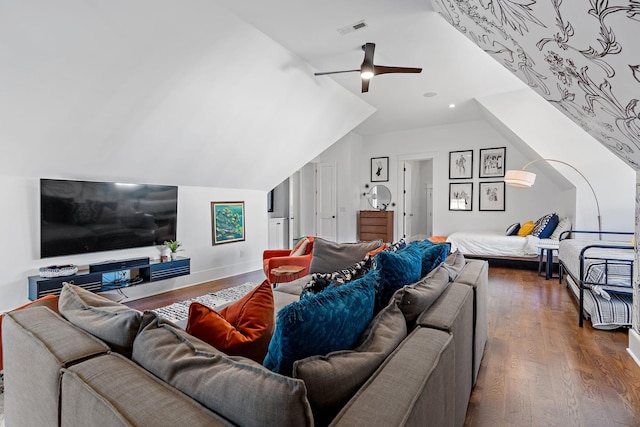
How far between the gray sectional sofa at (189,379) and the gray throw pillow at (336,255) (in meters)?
1.68

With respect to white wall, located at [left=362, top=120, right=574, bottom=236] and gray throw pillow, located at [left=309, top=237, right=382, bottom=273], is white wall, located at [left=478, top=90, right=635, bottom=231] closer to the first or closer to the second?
white wall, located at [left=362, top=120, right=574, bottom=236]

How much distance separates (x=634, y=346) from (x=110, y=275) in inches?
196

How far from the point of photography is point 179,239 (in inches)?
179

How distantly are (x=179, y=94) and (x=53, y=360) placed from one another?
287 cm

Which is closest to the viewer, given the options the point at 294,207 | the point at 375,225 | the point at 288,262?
the point at 288,262

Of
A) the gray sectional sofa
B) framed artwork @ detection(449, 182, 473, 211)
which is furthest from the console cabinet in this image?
the gray sectional sofa

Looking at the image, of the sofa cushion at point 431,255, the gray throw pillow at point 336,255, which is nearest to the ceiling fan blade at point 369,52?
the gray throw pillow at point 336,255

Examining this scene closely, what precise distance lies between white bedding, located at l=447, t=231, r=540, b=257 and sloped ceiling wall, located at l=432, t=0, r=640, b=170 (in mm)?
3315

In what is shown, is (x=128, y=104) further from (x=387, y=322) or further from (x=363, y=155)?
(x=363, y=155)

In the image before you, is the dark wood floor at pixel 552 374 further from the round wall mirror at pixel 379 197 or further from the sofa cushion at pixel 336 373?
the round wall mirror at pixel 379 197

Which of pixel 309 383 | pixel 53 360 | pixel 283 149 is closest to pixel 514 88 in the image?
pixel 283 149

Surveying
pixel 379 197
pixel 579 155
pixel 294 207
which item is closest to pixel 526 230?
pixel 579 155

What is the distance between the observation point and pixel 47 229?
3.23 m

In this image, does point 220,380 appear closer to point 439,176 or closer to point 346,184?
point 346,184
